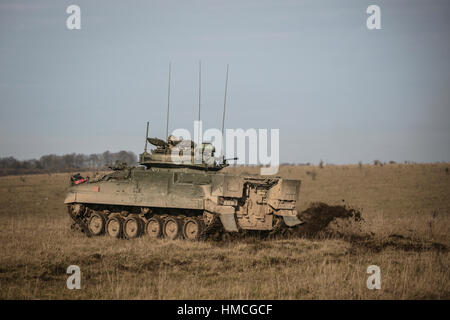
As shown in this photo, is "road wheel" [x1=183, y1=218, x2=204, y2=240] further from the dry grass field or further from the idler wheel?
the idler wheel

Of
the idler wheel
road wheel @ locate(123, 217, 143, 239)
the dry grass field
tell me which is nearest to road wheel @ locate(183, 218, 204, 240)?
the dry grass field

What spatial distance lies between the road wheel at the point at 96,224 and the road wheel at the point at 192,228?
299 centimetres

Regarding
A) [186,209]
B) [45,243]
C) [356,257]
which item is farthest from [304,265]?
[45,243]

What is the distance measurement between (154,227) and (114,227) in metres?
1.53

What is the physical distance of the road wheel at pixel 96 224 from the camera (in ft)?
51.0

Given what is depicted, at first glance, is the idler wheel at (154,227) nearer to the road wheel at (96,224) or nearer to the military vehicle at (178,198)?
the military vehicle at (178,198)

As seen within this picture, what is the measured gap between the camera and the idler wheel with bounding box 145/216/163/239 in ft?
47.7

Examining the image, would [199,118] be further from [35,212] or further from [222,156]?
[35,212]

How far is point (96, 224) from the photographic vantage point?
15742 millimetres

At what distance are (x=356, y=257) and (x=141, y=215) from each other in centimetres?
663

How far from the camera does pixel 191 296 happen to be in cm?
809

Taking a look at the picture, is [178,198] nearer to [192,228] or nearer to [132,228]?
[192,228]

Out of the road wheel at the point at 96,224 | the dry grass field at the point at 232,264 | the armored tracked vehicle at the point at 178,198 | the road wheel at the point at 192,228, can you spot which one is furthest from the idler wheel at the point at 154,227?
the road wheel at the point at 96,224

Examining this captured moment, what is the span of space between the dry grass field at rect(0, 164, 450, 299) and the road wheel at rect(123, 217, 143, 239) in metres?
0.62
